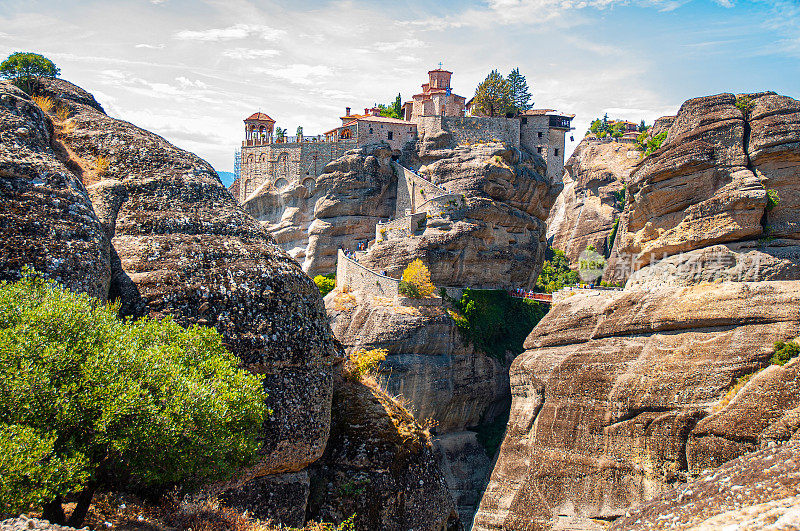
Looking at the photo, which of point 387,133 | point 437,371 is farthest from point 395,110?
point 437,371

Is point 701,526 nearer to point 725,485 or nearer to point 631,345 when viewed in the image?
point 725,485

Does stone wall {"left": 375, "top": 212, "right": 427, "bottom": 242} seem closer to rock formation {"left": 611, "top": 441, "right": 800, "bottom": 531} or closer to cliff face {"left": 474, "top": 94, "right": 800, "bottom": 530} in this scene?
cliff face {"left": 474, "top": 94, "right": 800, "bottom": 530}

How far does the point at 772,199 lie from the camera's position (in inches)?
1115

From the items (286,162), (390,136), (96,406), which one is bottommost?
(96,406)

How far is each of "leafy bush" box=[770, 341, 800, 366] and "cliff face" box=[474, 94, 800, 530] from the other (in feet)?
1.08

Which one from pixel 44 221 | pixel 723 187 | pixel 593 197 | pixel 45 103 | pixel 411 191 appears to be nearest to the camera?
pixel 44 221

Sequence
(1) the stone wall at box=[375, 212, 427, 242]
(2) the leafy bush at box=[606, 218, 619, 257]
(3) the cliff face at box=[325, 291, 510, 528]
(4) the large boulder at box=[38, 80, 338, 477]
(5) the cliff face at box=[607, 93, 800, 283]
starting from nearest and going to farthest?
1. (4) the large boulder at box=[38, 80, 338, 477]
2. (5) the cliff face at box=[607, 93, 800, 283]
3. (3) the cliff face at box=[325, 291, 510, 528]
4. (1) the stone wall at box=[375, 212, 427, 242]
5. (2) the leafy bush at box=[606, 218, 619, 257]

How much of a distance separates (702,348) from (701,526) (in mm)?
12769

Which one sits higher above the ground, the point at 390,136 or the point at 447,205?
the point at 390,136

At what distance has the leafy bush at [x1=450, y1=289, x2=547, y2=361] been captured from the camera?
43969 millimetres

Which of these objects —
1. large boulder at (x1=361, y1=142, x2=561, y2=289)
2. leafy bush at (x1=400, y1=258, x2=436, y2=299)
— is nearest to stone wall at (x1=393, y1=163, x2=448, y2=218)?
large boulder at (x1=361, y1=142, x2=561, y2=289)

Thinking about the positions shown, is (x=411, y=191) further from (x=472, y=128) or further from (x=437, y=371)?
(x=437, y=371)

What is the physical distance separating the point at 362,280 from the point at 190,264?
3324 centimetres

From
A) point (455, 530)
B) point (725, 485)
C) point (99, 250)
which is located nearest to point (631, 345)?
point (725, 485)
